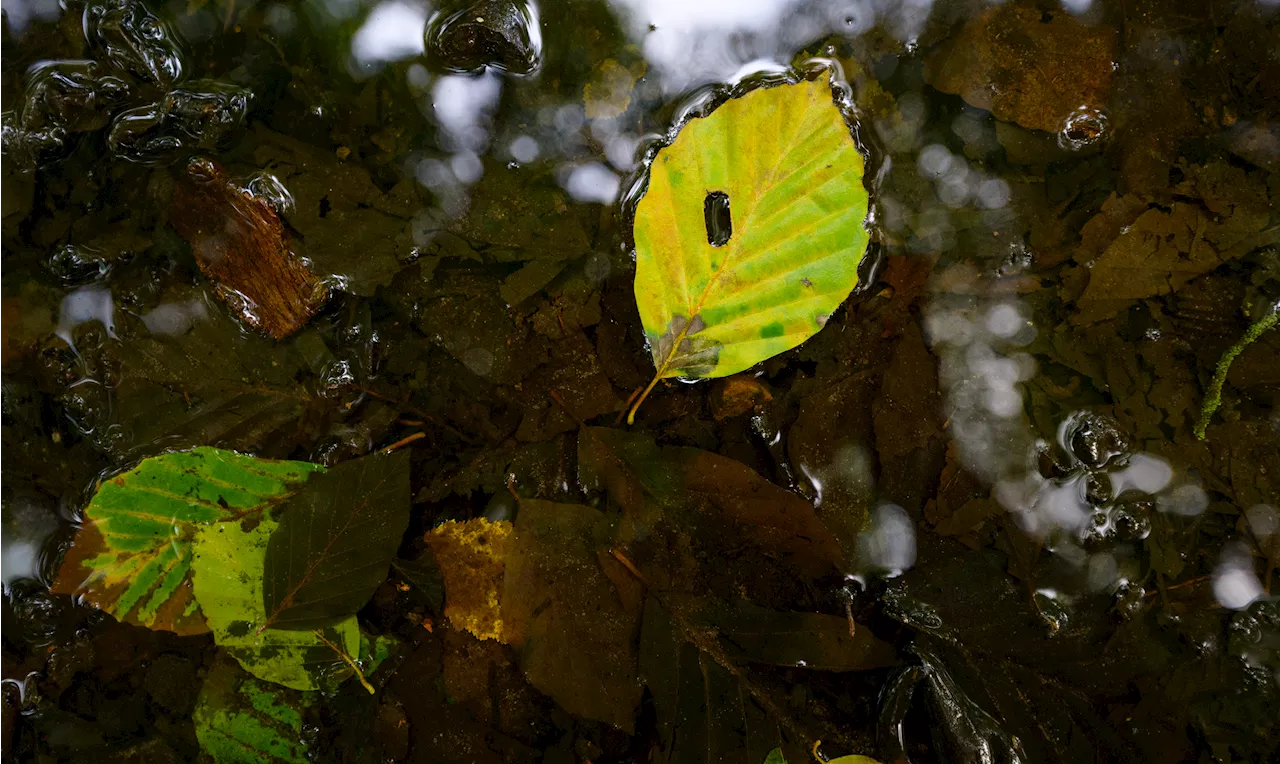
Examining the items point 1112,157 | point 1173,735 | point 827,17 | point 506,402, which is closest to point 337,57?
point 506,402

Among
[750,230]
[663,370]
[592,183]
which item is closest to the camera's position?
[750,230]

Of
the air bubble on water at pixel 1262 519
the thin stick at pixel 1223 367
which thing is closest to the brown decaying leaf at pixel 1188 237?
the thin stick at pixel 1223 367

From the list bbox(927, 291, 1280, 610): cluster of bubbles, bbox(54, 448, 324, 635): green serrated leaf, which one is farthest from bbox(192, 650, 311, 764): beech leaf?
bbox(927, 291, 1280, 610): cluster of bubbles

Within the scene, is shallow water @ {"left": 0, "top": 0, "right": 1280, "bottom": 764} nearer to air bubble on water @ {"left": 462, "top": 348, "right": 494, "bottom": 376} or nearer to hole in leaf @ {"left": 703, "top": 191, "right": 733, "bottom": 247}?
air bubble on water @ {"left": 462, "top": 348, "right": 494, "bottom": 376}

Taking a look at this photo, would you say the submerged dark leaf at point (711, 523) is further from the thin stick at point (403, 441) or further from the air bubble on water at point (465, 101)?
the air bubble on water at point (465, 101)

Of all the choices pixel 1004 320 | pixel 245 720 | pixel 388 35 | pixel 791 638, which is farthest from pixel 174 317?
pixel 1004 320

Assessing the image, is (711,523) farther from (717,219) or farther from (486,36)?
(486,36)

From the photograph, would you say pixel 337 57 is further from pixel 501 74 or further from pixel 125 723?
pixel 125 723
